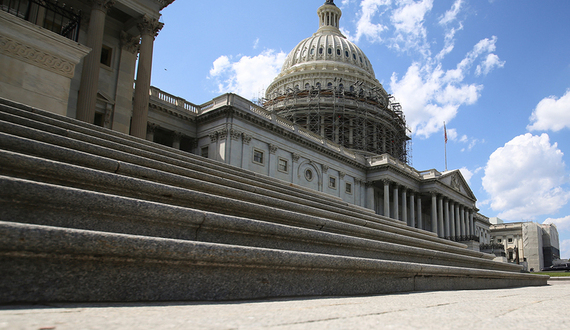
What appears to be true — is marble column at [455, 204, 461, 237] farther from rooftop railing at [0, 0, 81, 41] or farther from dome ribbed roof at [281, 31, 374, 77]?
rooftop railing at [0, 0, 81, 41]

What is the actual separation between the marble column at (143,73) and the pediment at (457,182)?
49.1 meters

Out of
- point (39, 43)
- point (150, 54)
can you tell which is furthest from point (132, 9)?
point (39, 43)

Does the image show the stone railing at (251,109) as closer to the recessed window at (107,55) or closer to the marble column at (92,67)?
the recessed window at (107,55)

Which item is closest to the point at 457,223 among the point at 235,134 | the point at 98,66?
the point at 235,134

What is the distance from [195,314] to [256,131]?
34.8 metres

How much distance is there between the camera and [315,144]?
146 feet

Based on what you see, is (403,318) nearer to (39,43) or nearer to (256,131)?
(39,43)

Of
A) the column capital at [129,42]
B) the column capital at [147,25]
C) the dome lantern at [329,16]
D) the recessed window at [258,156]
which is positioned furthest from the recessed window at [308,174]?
the dome lantern at [329,16]

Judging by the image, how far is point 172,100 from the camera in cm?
3672

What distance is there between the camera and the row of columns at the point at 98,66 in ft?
62.4

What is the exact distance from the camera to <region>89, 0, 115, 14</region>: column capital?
2027cm

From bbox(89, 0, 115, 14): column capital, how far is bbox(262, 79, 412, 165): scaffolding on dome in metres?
50.2

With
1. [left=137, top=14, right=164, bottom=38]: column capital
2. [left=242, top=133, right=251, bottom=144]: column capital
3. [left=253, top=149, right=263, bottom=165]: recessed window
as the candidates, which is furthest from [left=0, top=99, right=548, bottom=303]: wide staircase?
[left=253, top=149, right=263, bottom=165]: recessed window

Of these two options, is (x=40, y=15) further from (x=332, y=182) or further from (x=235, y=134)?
(x=332, y=182)
